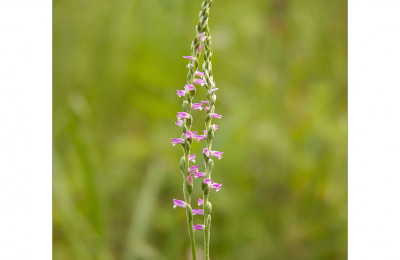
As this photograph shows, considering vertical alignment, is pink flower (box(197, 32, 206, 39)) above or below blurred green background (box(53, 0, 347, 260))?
below

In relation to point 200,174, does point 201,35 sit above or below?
above

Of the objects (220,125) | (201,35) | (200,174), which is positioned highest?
(220,125)

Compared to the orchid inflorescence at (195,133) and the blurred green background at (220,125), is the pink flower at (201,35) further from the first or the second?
the blurred green background at (220,125)

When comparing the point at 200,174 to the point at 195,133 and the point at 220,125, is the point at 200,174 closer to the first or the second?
the point at 195,133

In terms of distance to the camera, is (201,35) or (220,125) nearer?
(201,35)

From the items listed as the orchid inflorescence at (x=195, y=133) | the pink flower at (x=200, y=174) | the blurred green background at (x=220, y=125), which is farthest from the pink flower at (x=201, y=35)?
the blurred green background at (x=220, y=125)

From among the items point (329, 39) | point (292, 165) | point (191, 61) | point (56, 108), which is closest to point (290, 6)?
point (329, 39)

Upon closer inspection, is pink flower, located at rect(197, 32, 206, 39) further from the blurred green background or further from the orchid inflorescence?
the blurred green background

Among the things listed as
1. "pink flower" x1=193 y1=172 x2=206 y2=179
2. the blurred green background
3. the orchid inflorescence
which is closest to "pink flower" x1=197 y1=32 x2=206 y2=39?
the orchid inflorescence

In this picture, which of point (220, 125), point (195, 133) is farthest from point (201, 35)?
point (220, 125)
